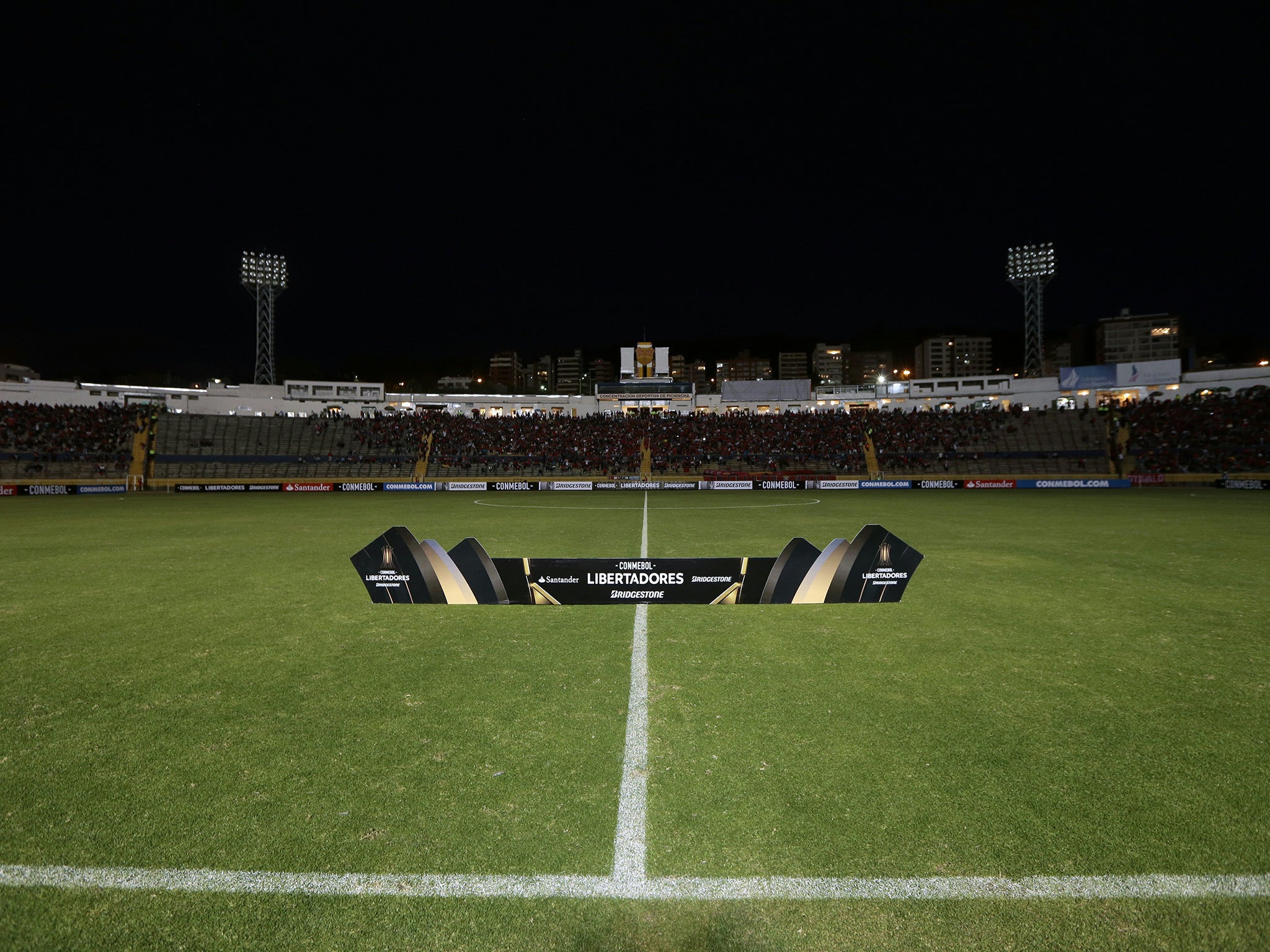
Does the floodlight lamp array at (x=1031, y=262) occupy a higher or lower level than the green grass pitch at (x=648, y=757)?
higher

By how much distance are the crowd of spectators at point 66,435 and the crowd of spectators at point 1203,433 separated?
69.8 meters

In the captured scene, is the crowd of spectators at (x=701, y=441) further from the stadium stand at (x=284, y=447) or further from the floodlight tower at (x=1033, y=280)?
the floodlight tower at (x=1033, y=280)

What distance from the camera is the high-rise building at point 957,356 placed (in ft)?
547

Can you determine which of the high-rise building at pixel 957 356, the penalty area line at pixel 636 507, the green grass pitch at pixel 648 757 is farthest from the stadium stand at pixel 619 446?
the high-rise building at pixel 957 356

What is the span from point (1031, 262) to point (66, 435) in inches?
3131

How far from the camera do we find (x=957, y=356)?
6678 inches

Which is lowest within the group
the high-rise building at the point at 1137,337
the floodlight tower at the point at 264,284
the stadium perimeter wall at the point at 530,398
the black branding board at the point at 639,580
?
the black branding board at the point at 639,580

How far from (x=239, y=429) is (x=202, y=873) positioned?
57866 mm

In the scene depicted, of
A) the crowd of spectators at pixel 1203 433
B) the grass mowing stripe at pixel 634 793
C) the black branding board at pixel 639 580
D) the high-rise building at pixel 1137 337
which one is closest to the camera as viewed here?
the grass mowing stripe at pixel 634 793

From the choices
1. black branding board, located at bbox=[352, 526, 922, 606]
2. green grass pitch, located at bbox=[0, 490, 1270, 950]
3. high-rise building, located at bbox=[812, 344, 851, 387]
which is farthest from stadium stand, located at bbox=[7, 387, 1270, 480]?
high-rise building, located at bbox=[812, 344, 851, 387]

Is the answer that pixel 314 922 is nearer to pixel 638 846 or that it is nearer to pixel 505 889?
→ pixel 505 889

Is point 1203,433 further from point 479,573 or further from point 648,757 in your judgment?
point 648,757

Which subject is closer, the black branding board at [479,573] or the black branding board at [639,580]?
the black branding board at [639,580]

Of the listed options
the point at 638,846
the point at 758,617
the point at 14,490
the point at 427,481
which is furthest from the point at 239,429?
the point at 638,846
